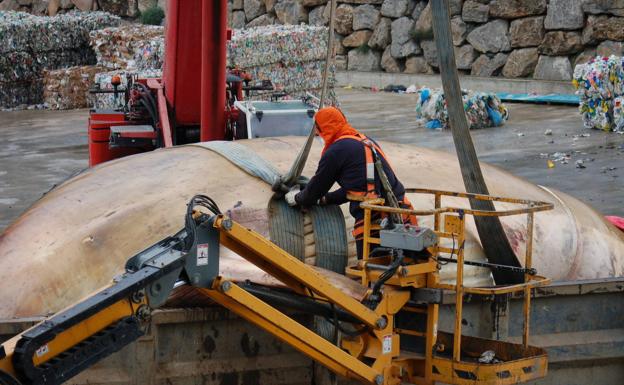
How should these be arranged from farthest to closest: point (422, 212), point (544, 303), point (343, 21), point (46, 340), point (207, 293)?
point (343, 21), point (544, 303), point (422, 212), point (207, 293), point (46, 340)

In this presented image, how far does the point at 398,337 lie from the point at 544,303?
918 millimetres

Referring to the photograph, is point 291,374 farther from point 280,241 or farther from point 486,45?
point 486,45

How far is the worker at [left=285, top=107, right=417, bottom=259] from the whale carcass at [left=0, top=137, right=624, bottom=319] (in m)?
0.45

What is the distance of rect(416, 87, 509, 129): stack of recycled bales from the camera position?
664 inches

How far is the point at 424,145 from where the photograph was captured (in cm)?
1513

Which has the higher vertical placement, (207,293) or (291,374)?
(207,293)

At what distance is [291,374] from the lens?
5027 mm

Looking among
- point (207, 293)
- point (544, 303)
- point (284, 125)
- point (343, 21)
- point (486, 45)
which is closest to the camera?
point (207, 293)

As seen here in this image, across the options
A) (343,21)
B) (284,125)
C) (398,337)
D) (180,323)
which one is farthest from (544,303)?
(343,21)

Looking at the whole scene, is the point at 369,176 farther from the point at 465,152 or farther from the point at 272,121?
the point at 272,121

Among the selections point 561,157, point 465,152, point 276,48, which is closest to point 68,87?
point 276,48

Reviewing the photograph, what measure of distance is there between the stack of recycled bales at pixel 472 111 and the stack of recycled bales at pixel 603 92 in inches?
63.9

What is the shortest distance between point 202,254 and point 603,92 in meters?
12.4

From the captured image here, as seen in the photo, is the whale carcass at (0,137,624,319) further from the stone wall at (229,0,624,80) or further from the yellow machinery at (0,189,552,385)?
the stone wall at (229,0,624,80)
